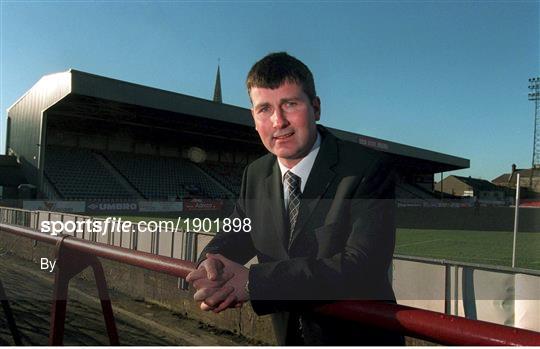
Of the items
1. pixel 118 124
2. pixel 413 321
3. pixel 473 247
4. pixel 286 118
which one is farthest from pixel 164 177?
pixel 413 321

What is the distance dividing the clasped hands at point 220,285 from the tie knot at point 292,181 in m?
0.36

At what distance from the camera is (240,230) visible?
59.7 inches

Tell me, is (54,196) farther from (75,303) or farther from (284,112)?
(284,112)

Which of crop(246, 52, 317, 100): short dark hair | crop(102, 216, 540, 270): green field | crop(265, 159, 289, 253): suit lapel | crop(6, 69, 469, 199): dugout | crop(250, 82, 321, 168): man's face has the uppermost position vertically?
crop(6, 69, 469, 199): dugout

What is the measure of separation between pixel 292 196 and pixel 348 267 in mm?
359

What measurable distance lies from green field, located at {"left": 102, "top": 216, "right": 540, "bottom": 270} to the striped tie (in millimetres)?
9776

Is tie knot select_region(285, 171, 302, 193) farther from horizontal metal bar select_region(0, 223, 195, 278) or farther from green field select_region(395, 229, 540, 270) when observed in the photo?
green field select_region(395, 229, 540, 270)

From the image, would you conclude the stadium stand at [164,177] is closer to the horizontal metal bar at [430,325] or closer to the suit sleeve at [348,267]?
the suit sleeve at [348,267]

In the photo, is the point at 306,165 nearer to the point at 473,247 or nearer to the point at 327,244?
the point at 327,244

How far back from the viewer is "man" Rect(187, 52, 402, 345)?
1.09m

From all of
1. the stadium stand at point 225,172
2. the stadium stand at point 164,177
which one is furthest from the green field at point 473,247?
the stadium stand at point 225,172

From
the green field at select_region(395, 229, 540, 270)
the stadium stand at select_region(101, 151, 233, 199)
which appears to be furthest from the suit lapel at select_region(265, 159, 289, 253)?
the stadium stand at select_region(101, 151, 233, 199)

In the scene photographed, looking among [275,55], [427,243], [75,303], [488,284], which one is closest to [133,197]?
[427,243]

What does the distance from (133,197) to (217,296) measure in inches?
887
